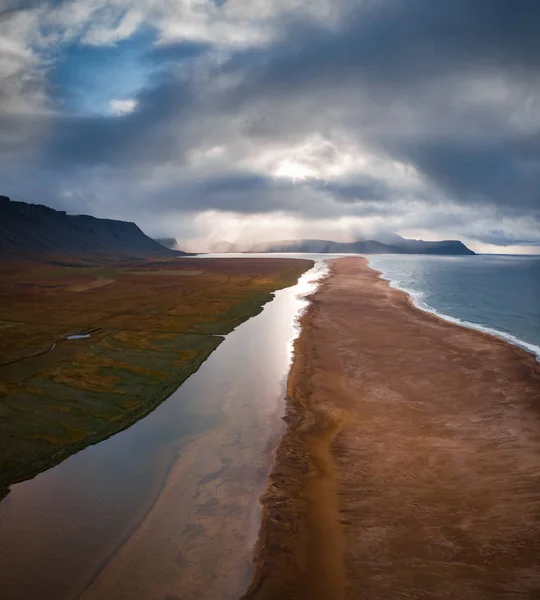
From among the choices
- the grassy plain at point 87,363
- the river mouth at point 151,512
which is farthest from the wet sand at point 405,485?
the grassy plain at point 87,363

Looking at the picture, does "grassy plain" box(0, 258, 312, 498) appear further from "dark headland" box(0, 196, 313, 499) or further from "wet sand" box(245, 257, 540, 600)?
"wet sand" box(245, 257, 540, 600)

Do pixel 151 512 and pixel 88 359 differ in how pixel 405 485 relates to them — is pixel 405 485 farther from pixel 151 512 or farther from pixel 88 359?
pixel 88 359

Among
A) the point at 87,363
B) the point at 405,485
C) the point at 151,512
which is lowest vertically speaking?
the point at 151,512

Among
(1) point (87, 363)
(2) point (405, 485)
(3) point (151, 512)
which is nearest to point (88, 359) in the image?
(1) point (87, 363)

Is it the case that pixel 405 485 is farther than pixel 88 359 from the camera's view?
No

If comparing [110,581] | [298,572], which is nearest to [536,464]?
[298,572]

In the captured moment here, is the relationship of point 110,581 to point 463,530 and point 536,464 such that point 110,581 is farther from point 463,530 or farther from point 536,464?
point 536,464

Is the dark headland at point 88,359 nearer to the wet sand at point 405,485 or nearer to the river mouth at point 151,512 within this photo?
the river mouth at point 151,512
